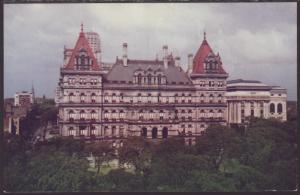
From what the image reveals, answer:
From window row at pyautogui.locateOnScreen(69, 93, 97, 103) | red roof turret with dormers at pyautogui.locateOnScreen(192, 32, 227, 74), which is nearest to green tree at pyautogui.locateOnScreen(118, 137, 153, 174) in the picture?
window row at pyautogui.locateOnScreen(69, 93, 97, 103)

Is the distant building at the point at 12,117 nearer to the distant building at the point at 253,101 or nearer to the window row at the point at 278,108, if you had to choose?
the distant building at the point at 253,101

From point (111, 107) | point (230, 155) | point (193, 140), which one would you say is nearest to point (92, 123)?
point (111, 107)

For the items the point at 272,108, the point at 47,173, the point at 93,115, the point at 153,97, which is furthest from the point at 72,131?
the point at 272,108

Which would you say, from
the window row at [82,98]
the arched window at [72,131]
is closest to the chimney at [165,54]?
the window row at [82,98]

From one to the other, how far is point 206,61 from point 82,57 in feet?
7.00

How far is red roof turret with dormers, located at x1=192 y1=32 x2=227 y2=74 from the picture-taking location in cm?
809

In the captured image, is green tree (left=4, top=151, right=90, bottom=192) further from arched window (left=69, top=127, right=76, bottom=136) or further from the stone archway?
the stone archway

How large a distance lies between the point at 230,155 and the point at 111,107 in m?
2.22

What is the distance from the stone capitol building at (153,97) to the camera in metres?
8.20

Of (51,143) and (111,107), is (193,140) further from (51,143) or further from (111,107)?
(51,143)

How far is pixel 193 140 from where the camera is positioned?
8.30 metres

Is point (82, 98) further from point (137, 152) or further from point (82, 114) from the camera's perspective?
point (137, 152)

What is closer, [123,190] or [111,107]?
[123,190]

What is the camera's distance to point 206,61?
8.26 m
